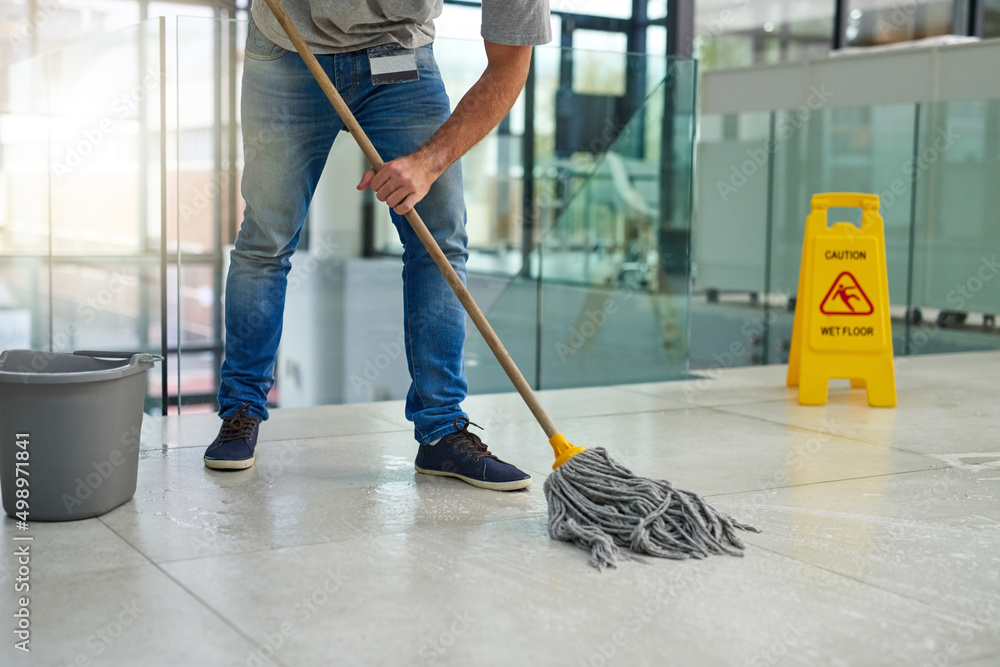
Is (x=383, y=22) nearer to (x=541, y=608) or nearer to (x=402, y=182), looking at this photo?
(x=402, y=182)

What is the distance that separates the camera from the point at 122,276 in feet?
14.4

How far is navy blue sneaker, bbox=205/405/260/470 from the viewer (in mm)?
1951

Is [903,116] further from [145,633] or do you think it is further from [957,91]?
[145,633]

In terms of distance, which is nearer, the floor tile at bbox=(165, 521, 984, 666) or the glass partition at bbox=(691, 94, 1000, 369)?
the floor tile at bbox=(165, 521, 984, 666)

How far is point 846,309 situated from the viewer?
291 cm

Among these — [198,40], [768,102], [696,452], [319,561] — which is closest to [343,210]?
[198,40]

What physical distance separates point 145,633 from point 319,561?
30cm

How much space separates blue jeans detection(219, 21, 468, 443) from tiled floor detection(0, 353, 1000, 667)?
0.68 ft

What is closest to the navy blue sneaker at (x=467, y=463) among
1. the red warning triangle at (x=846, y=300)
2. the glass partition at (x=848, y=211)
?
the red warning triangle at (x=846, y=300)

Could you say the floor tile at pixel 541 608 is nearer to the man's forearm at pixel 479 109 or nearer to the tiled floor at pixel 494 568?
the tiled floor at pixel 494 568

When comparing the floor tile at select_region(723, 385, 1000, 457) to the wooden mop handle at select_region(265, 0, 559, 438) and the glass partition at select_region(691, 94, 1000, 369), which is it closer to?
the wooden mop handle at select_region(265, 0, 559, 438)

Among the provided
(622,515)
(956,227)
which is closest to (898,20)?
(956,227)

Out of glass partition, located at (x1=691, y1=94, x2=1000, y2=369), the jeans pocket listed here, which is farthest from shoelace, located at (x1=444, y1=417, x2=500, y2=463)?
glass partition, located at (x1=691, y1=94, x2=1000, y2=369)

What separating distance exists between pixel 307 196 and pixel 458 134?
14.5 inches
